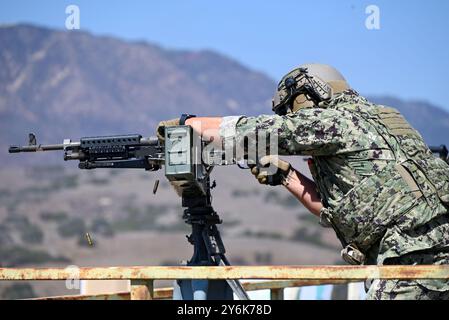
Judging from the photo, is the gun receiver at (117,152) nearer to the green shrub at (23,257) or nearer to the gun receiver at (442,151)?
the gun receiver at (442,151)

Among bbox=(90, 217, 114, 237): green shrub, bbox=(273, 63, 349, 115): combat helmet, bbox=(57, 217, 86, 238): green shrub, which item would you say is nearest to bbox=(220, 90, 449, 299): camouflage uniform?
bbox=(273, 63, 349, 115): combat helmet

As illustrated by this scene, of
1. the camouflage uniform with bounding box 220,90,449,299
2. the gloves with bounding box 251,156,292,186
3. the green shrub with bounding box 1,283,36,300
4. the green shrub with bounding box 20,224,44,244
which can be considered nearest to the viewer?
the camouflage uniform with bounding box 220,90,449,299

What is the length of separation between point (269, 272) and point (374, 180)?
1.03 m

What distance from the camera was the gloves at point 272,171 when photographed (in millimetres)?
6746

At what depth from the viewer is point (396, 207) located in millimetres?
6258

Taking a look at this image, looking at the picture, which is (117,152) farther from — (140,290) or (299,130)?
(140,290)

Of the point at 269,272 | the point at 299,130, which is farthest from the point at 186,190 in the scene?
the point at 269,272

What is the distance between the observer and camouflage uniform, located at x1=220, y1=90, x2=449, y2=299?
625cm

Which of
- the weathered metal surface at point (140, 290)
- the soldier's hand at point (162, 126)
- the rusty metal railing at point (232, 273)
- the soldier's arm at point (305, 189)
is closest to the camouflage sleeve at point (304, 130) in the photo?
the soldier's arm at point (305, 189)

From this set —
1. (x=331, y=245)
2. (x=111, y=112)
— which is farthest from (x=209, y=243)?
(x=111, y=112)

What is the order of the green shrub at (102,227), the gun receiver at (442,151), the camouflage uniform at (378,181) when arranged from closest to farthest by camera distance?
the camouflage uniform at (378,181) < the gun receiver at (442,151) < the green shrub at (102,227)

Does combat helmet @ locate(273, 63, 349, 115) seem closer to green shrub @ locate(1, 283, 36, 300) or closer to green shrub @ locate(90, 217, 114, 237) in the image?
green shrub @ locate(1, 283, 36, 300)

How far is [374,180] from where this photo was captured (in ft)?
20.7

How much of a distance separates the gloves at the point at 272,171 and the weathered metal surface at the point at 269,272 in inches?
43.6
